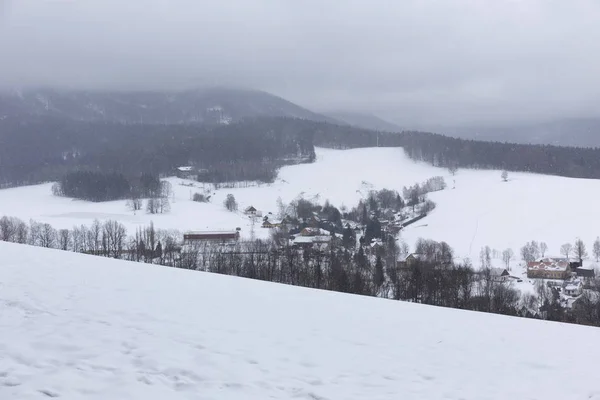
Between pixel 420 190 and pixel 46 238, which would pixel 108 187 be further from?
pixel 420 190

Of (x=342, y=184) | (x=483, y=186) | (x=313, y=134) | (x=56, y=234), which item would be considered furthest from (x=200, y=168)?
(x=56, y=234)

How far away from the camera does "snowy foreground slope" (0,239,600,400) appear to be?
554 cm

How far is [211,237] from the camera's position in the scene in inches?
2468

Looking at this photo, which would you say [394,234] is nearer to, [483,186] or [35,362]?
[483,186]

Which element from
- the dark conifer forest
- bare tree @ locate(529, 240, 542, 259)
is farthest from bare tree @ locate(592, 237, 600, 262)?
the dark conifer forest

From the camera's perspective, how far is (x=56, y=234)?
175 ft

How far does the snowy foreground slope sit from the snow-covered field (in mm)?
53180

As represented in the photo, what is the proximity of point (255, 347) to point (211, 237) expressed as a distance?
56656mm

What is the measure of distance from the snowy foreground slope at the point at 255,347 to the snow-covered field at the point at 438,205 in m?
53.2

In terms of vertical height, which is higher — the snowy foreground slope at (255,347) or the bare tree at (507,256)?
the snowy foreground slope at (255,347)

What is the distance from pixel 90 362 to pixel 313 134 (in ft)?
611


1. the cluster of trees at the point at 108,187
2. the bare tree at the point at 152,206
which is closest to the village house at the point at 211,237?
the bare tree at the point at 152,206

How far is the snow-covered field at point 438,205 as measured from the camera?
235ft

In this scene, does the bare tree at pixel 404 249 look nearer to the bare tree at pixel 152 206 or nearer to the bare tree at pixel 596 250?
the bare tree at pixel 596 250
